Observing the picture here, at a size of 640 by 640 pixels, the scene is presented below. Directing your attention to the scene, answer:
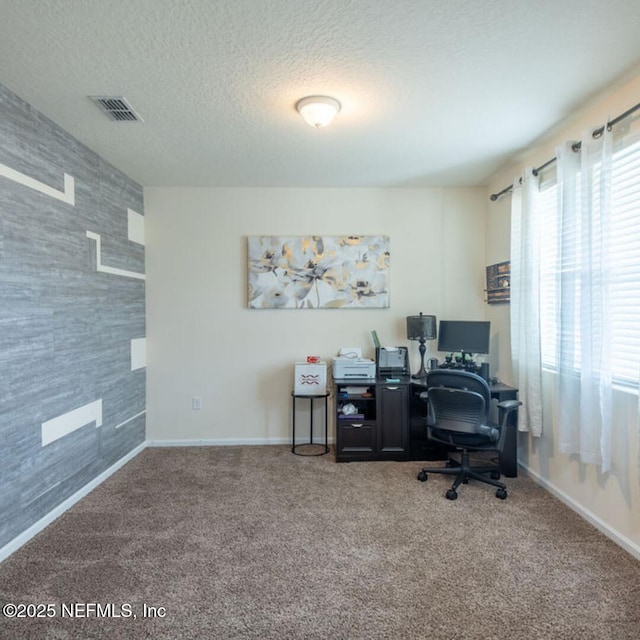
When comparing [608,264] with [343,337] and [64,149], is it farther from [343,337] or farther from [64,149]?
[64,149]

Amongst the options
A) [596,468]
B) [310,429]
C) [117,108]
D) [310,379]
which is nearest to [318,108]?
[117,108]

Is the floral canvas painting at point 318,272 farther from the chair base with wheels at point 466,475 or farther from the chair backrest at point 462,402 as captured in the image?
the chair base with wheels at point 466,475

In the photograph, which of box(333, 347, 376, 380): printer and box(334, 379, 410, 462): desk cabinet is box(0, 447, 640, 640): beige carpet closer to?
box(334, 379, 410, 462): desk cabinet

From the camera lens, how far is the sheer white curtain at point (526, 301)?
2.88 metres

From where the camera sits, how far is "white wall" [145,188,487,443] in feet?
13.0

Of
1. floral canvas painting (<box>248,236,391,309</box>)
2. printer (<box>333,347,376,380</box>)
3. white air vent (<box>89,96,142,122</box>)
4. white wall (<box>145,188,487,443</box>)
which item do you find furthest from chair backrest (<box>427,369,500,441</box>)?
white air vent (<box>89,96,142,122</box>)

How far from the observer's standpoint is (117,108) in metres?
2.42

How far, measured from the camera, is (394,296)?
13.2 feet

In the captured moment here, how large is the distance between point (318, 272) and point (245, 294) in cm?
78

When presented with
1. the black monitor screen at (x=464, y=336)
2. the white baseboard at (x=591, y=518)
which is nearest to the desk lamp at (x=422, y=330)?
the black monitor screen at (x=464, y=336)

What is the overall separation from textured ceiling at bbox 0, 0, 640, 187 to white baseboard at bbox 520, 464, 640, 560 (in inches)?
100

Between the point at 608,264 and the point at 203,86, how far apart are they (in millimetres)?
2495

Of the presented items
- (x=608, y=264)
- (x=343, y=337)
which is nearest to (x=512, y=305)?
(x=608, y=264)

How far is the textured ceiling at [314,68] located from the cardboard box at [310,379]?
1.90m
